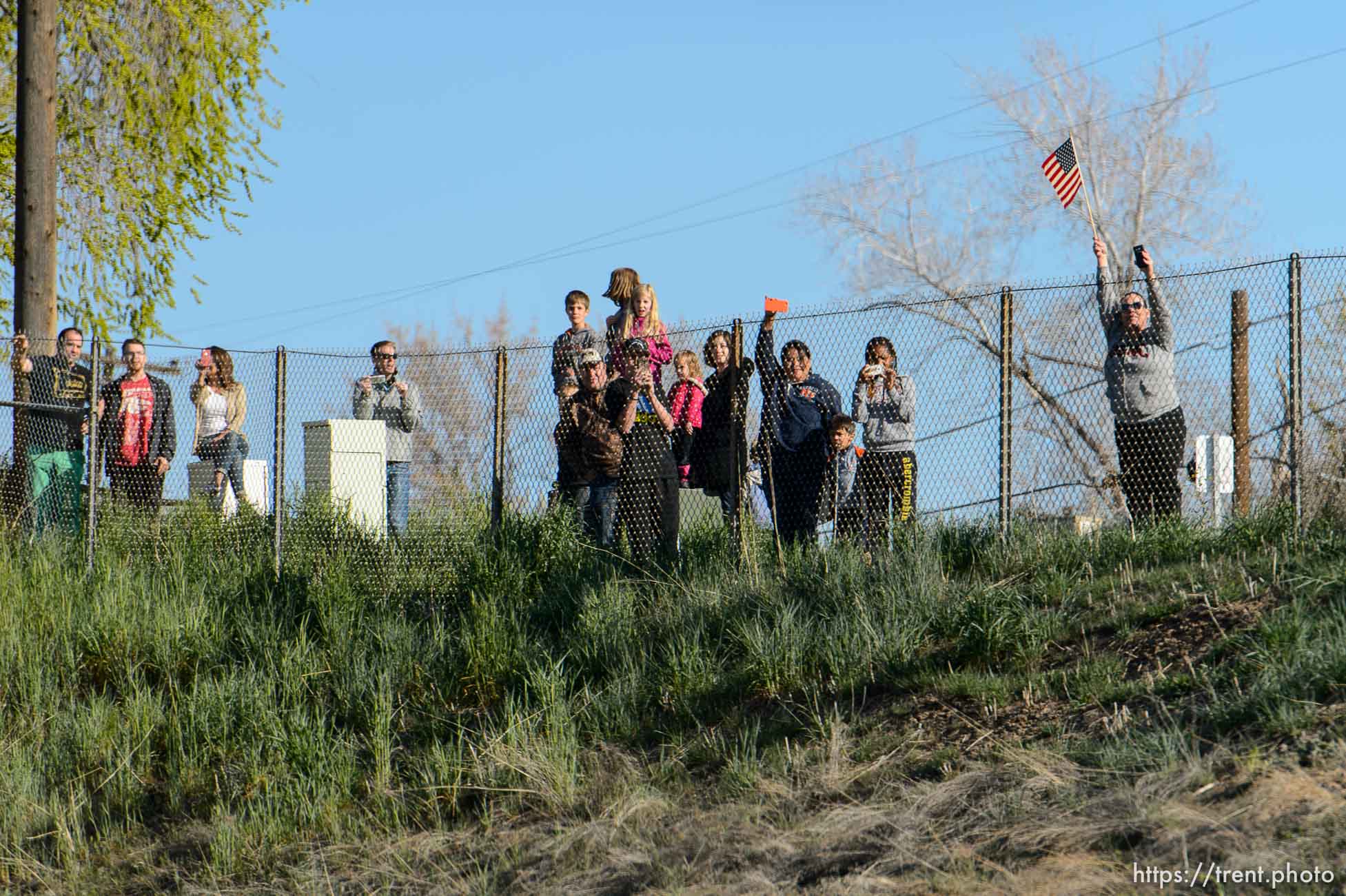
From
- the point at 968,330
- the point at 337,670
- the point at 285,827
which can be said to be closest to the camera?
the point at 285,827

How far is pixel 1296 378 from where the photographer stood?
26.4 ft

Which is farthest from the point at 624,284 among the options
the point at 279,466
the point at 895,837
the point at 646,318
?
the point at 895,837

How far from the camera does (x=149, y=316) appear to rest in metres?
18.6

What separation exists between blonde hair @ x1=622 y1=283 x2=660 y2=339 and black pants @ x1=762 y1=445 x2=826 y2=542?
141 centimetres

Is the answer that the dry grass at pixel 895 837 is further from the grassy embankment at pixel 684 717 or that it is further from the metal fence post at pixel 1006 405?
the metal fence post at pixel 1006 405

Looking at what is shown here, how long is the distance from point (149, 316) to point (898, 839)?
15.2 metres

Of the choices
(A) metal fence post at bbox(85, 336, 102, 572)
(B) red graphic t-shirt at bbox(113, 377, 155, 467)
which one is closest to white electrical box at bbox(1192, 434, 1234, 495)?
(B) red graphic t-shirt at bbox(113, 377, 155, 467)

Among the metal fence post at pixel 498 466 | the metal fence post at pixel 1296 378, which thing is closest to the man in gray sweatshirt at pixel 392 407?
the metal fence post at pixel 498 466

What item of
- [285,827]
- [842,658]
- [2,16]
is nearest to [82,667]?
[285,827]

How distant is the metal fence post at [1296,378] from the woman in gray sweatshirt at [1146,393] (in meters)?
0.60

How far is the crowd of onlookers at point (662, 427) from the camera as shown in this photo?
8430mm

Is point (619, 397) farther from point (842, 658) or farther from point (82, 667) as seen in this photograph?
point (82, 667)

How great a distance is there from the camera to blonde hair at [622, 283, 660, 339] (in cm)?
1016

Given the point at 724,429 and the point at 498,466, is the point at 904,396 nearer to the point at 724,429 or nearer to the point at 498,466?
the point at 724,429
